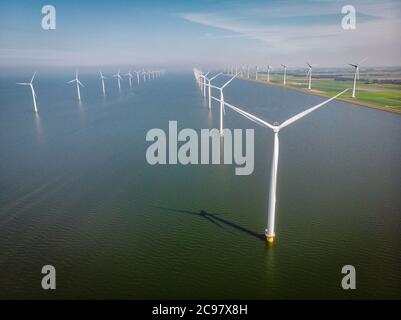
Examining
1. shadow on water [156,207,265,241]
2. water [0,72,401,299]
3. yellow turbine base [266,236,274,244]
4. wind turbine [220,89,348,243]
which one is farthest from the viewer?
shadow on water [156,207,265,241]

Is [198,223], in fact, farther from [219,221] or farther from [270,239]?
[270,239]

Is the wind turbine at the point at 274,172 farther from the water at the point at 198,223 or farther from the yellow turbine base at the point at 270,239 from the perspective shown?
the water at the point at 198,223

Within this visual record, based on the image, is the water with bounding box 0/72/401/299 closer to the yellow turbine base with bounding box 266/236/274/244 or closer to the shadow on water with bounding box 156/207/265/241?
the shadow on water with bounding box 156/207/265/241

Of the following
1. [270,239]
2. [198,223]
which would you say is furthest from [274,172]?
[198,223]

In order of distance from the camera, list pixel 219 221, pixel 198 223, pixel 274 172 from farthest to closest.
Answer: pixel 219 221
pixel 198 223
pixel 274 172

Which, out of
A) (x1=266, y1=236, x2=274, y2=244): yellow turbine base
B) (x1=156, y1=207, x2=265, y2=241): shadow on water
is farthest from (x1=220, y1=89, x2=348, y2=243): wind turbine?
(x1=156, y1=207, x2=265, y2=241): shadow on water

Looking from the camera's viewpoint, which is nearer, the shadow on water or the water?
the water

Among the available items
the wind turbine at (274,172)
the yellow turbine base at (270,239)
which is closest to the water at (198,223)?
the yellow turbine base at (270,239)
